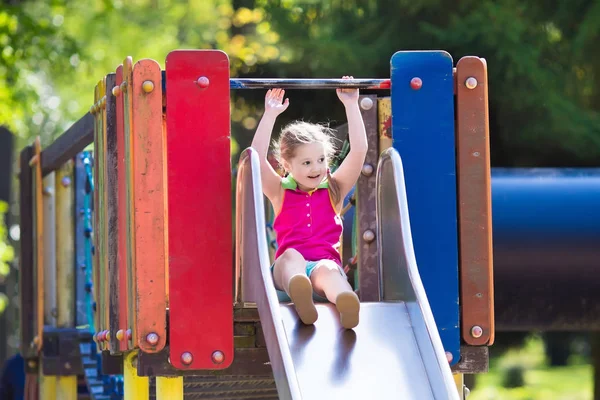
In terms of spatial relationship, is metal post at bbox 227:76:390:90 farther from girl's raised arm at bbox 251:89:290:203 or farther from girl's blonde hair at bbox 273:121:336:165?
girl's blonde hair at bbox 273:121:336:165

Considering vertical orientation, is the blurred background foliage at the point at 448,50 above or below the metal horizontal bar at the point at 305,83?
above

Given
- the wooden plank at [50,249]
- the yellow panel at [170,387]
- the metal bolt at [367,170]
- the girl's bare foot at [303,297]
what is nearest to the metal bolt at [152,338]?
the yellow panel at [170,387]

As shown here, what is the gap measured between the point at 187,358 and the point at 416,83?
1506mm

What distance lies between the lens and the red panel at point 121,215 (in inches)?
195

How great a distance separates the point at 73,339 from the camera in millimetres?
8000

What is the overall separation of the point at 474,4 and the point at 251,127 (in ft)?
10.6

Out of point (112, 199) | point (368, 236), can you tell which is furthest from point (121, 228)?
point (368, 236)

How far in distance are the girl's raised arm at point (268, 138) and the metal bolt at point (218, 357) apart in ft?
2.74

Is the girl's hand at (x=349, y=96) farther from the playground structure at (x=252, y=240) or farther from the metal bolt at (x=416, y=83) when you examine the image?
the metal bolt at (x=416, y=83)

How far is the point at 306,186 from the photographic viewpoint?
17.2ft

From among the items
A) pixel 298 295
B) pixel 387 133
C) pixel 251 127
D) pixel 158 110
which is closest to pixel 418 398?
pixel 298 295

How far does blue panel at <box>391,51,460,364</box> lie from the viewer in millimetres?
4965

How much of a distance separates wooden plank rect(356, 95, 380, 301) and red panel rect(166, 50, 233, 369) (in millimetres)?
1036

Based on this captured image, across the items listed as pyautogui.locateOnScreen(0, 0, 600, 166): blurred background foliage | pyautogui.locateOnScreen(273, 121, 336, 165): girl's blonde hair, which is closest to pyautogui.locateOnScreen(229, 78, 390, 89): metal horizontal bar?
pyautogui.locateOnScreen(273, 121, 336, 165): girl's blonde hair
